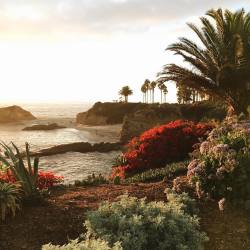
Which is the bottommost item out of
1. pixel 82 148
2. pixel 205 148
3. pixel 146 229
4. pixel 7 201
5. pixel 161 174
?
pixel 82 148

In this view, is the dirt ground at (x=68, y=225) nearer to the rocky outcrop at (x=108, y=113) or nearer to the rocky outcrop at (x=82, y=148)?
the rocky outcrop at (x=82, y=148)

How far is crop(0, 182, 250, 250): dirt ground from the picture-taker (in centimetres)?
746

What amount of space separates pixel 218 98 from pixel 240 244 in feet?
55.0

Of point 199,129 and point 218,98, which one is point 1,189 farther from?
point 218,98

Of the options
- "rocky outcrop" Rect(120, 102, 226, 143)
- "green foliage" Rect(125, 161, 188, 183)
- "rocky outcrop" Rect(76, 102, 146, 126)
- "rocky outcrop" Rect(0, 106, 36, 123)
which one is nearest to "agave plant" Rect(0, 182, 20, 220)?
"green foliage" Rect(125, 161, 188, 183)

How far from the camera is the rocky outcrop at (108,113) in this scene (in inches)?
3250

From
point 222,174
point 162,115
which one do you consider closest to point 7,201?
point 222,174

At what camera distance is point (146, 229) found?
689cm

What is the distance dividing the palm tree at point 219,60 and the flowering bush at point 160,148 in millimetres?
4079

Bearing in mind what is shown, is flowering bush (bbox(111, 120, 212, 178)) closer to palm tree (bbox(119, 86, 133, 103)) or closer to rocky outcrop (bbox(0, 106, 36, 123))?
rocky outcrop (bbox(0, 106, 36, 123))

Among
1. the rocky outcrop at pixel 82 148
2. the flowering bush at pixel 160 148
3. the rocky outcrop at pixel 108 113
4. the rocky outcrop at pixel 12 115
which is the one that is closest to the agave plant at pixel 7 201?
the flowering bush at pixel 160 148

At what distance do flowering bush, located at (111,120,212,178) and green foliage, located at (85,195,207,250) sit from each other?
9.76 m

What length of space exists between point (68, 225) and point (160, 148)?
996 cm

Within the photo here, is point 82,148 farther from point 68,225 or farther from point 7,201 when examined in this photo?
point 68,225
